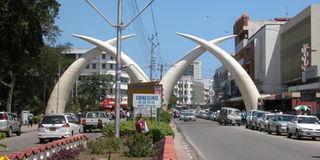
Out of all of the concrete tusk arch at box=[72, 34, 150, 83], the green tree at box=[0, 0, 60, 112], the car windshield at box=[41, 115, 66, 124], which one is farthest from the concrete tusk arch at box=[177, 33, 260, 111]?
the car windshield at box=[41, 115, 66, 124]

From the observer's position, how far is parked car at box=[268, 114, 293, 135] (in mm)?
34156

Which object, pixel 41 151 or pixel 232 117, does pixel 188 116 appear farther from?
pixel 41 151

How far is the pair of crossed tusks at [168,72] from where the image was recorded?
2867 inches

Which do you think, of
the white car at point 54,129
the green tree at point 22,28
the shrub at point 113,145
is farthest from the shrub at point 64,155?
the green tree at point 22,28

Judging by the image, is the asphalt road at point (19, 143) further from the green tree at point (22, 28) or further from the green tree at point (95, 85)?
the green tree at point (95, 85)

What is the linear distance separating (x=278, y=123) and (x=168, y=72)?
147ft

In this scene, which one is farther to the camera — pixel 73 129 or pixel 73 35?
pixel 73 35

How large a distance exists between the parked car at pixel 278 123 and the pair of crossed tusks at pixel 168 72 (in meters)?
35.2

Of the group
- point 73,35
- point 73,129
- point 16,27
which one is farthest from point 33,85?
point 73,129

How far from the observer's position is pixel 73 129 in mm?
26734

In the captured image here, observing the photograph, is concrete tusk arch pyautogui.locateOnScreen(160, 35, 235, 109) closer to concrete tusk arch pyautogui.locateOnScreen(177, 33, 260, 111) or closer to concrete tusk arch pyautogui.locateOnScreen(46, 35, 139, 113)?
concrete tusk arch pyautogui.locateOnScreen(177, 33, 260, 111)

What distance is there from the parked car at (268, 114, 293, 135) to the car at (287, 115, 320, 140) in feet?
11.6

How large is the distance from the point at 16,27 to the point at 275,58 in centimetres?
5366

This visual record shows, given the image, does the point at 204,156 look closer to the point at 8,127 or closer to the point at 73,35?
the point at 8,127
